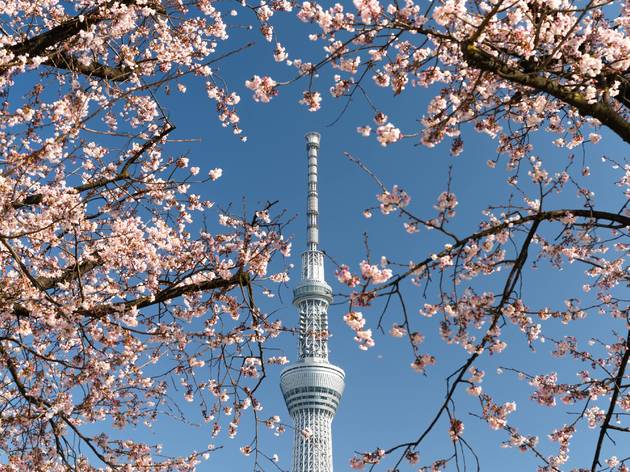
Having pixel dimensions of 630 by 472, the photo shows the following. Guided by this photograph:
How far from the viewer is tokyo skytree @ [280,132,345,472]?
72188 mm

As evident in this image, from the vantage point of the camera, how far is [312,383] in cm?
7475

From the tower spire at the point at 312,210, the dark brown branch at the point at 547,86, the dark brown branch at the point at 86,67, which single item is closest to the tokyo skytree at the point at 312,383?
the tower spire at the point at 312,210

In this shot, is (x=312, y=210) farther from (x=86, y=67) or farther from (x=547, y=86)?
(x=547, y=86)

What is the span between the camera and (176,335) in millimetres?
6977

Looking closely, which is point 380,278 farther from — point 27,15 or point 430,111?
point 27,15

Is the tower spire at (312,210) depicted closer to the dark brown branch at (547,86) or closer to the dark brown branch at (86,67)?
the dark brown branch at (86,67)

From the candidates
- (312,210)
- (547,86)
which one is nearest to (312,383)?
(312,210)

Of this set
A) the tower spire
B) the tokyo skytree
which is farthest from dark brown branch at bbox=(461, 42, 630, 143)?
the tower spire

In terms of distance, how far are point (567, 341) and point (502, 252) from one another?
222 centimetres

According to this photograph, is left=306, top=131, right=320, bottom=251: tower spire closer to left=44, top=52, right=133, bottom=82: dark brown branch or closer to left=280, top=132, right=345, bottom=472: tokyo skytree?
left=280, top=132, right=345, bottom=472: tokyo skytree

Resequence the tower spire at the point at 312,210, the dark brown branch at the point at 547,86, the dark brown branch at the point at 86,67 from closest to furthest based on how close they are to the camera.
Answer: the dark brown branch at the point at 547,86
the dark brown branch at the point at 86,67
the tower spire at the point at 312,210

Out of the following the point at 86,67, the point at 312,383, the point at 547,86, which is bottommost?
the point at 547,86

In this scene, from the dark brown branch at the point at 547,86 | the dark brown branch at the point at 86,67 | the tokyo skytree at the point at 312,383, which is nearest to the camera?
the dark brown branch at the point at 547,86

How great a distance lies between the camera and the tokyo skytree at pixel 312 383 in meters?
72.2
